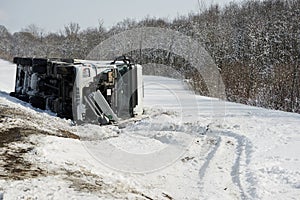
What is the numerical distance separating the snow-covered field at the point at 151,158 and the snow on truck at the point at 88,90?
0.31 metres

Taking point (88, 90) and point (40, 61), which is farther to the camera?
point (40, 61)

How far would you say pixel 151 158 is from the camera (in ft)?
Answer: 14.7

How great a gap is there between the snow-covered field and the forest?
5116 mm

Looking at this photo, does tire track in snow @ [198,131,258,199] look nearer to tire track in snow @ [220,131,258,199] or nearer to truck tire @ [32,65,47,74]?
tire track in snow @ [220,131,258,199]

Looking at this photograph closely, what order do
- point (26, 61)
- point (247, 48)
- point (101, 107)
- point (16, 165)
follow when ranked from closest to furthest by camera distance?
1. point (16, 165)
2. point (101, 107)
3. point (26, 61)
4. point (247, 48)

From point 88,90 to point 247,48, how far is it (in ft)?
70.9

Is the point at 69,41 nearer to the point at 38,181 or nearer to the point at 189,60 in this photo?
the point at 189,60

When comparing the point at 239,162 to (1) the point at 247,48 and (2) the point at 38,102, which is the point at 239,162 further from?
(1) the point at 247,48

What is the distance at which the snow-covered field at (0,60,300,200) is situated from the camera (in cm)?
301

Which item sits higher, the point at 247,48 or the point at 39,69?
the point at 247,48

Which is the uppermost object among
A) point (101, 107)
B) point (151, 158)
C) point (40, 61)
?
point (40, 61)

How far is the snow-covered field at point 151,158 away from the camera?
301 cm

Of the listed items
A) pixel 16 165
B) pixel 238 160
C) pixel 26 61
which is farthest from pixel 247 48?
pixel 16 165

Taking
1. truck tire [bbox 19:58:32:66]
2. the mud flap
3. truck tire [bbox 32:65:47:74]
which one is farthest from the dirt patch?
truck tire [bbox 19:58:32:66]
